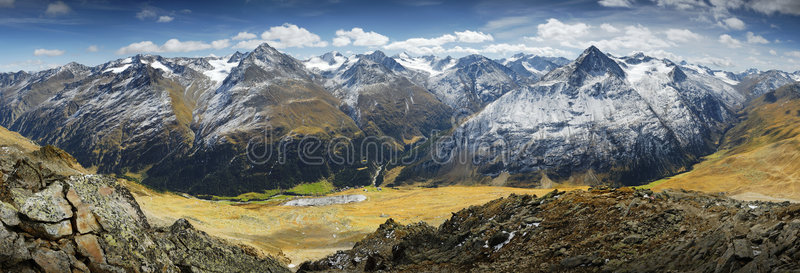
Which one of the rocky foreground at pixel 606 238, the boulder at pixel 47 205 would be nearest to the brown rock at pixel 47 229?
the boulder at pixel 47 205

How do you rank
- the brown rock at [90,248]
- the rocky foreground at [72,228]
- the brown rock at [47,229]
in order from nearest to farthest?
the rocky foreground at [72,228] → the brown rock at [47,229] → the brown rock at [90,248]

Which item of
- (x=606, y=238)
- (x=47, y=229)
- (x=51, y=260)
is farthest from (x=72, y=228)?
(x=606, y=238)

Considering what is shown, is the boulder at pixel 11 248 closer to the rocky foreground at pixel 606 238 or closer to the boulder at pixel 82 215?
the boulder at pixel 82 215

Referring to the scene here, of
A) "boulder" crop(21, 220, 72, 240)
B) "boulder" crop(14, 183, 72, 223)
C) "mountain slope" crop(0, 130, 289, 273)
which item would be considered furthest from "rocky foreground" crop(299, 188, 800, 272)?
"boulder" crop(14, 183, 72, 223)

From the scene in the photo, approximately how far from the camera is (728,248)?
56.6ft

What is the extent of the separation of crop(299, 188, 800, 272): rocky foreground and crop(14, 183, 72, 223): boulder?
985 inches

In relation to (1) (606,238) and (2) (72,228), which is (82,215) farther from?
(1) (606,238)

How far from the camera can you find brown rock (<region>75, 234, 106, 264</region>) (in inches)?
719

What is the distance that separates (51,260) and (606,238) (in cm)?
3157

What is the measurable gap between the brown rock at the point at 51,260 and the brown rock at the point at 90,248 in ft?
3.05

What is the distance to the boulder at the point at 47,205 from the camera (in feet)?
57.3

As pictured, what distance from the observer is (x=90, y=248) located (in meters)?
18.6

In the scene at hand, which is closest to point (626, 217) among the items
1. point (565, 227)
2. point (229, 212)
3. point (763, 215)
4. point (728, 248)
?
point (565, 227)

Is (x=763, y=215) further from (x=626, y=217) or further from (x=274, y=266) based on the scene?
(x=274, y=266)
